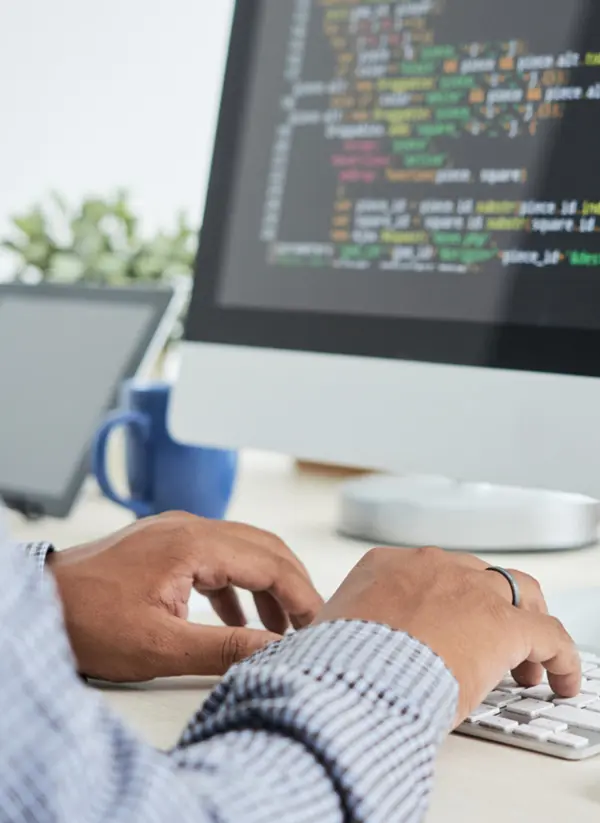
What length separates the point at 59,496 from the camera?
112 centimetres

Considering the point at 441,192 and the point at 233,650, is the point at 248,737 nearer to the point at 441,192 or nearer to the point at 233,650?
the point at 233,650

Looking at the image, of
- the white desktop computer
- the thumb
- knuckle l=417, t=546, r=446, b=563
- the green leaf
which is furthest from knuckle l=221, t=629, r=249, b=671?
the green leaf

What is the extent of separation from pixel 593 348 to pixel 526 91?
0.63 ft

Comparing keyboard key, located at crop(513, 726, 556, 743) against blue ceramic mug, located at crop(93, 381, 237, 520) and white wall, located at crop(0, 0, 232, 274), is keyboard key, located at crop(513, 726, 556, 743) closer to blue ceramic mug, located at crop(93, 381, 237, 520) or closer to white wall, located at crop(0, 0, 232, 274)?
blue ceramic mug, located at crop(93, 381, 237, 520)

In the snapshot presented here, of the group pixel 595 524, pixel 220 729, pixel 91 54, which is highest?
pixel 91 54

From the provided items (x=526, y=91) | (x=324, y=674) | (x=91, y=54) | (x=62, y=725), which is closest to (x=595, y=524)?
(x=526, y=91)

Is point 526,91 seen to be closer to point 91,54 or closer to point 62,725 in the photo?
point 62,725

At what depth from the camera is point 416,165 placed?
Answer: 2.77 ft

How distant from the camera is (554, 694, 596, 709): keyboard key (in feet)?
1.72

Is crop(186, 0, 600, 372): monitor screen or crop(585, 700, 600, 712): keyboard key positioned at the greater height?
crop(186, 0, 600, 372): monitor screen

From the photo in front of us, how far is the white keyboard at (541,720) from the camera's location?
0.48 metres

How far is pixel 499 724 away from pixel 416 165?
0.47m

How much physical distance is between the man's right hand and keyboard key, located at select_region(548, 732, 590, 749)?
0.11 ft

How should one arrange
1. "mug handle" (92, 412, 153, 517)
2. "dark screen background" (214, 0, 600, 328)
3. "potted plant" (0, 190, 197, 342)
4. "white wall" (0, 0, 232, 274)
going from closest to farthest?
"dark screen background" (214, 0, 600, 328), "mug handle" (92, 412, 153, 517), "potted plant" (0, 190, 197, 342), "white wall" (0, 0, 232, 274)
